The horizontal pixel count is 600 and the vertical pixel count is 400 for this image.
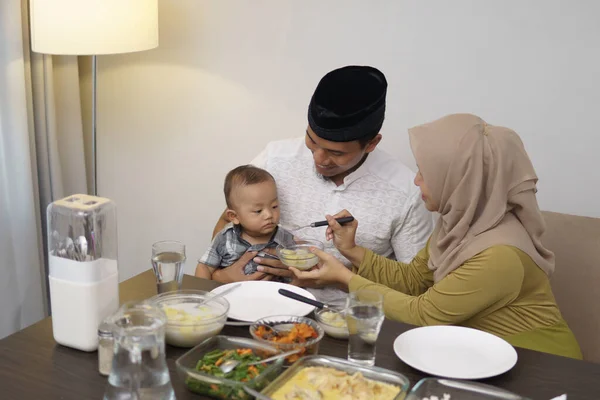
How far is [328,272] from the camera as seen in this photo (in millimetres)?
2254

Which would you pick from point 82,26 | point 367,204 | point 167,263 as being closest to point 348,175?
point 367,204

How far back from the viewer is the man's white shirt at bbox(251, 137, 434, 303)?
258 centimetres

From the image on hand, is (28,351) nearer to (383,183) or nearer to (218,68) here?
(383,183)

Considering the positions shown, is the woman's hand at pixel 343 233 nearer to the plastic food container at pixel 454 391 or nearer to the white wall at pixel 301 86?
the white wall at pixel 301 86

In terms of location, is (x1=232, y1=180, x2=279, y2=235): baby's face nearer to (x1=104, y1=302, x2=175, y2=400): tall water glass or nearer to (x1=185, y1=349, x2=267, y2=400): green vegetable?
(x1=185, y1=349, x2=267, y2=400): green vegetable

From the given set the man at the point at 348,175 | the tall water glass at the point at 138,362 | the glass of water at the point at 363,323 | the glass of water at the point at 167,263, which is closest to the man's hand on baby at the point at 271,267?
the man at the point at 348,175

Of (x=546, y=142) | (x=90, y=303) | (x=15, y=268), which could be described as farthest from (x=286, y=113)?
(x=90, y=303)

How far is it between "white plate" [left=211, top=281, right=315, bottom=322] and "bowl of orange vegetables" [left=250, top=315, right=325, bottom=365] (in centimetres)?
12

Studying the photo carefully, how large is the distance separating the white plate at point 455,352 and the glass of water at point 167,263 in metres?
0.59

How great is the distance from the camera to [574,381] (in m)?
1.58

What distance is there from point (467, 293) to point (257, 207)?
2.80 feet

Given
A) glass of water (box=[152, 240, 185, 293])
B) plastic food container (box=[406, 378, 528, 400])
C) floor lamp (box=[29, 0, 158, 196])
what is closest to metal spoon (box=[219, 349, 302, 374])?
plastic food container (box=[406, 378, 528, 400])

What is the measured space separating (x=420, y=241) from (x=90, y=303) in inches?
53.3

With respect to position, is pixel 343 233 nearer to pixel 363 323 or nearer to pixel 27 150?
pixel 363 323
